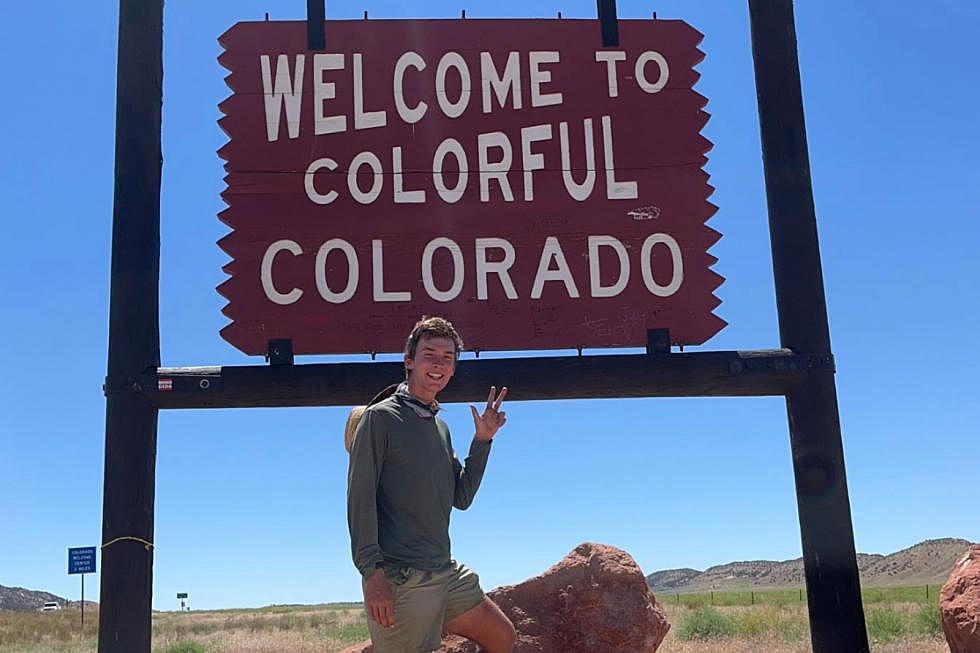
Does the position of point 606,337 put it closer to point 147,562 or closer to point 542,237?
point 542,237

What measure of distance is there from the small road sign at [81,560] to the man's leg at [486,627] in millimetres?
23960

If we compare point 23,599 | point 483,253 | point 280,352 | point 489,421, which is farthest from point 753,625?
point 23,599

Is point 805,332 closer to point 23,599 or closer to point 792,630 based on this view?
point 792,630

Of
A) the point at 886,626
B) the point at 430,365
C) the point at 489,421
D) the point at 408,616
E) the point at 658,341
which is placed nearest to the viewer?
the point at 408,616

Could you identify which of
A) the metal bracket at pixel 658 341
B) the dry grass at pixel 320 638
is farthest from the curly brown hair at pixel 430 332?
the dry grass at pixel 320 638

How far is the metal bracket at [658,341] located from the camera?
21.2ft

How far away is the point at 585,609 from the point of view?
6.63 metres

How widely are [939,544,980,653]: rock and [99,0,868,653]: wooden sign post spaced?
0.56m

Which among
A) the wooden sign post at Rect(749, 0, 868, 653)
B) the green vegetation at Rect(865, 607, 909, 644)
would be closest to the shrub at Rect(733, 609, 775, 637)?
the green vegetation at Rect(865, 607, 909, 644)

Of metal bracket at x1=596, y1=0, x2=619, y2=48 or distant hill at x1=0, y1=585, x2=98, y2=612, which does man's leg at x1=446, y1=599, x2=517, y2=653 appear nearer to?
metal bracket at x1=596, y1=0, x2=619, y2=48

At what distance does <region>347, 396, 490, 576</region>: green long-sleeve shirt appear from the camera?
345 cm

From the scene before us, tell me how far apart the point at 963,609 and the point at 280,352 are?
14.5 ft

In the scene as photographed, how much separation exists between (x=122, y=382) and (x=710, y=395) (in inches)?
141

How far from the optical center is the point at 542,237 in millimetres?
6578
